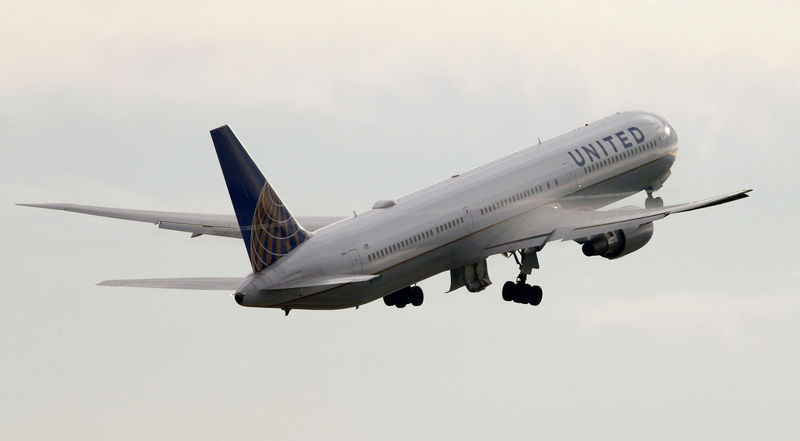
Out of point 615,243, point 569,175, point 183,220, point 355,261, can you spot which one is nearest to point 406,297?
point 355,261

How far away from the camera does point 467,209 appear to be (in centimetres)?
5981

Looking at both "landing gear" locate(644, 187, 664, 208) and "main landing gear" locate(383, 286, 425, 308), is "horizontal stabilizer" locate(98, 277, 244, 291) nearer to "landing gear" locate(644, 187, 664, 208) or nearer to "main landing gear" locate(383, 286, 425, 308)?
"main landing gear" locate(383, 286, 425, 308)

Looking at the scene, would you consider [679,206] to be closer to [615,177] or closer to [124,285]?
[615,177]

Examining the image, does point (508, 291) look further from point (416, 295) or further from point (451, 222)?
point (451, 222)

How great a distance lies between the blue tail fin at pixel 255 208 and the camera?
163ft

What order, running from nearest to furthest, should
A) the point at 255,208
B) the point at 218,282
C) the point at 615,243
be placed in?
the point at 255,208
the point at 218,282
the point at 615,243

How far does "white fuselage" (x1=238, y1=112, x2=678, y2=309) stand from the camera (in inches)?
2104

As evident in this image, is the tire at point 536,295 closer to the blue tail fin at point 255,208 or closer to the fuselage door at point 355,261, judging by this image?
the fuselage door at point 355,261

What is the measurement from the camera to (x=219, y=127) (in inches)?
1959

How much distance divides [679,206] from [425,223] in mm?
9102

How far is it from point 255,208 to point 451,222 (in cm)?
1038

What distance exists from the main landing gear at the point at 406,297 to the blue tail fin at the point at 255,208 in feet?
30.8

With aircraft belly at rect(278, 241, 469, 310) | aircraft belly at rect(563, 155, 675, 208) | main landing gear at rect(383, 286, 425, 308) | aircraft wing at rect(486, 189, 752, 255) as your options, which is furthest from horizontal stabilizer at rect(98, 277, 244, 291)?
aircraft belly at rect(563, 155, 675, 208)

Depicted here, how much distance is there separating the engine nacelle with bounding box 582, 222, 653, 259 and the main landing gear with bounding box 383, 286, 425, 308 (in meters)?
6.85
